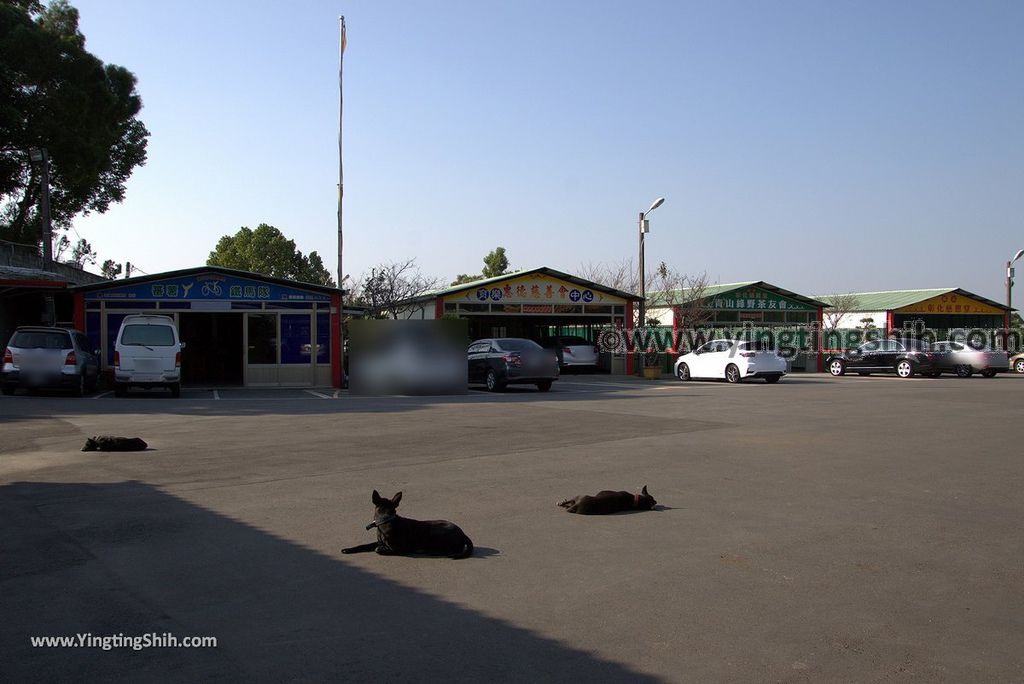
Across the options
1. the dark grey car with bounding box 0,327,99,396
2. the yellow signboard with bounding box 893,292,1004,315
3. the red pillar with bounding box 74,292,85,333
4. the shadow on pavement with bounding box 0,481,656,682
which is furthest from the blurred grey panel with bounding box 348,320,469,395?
the yellow signboard with bounding box 893,292,1004,315

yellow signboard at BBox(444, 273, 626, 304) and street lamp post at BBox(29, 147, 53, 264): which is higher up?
street lamp post at BBox(29, 147, 53, 264)

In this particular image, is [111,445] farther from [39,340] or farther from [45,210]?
[45,210]

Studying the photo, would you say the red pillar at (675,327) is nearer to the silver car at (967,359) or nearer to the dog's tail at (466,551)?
the silver car at (967,359)

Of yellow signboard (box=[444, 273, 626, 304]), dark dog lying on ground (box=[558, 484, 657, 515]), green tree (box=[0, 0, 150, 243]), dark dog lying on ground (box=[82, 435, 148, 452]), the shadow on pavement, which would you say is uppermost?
green tree (box=[0, 0, 150, 243])

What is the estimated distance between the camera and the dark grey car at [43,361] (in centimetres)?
1942

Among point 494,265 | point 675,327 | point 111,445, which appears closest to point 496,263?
point 494,265

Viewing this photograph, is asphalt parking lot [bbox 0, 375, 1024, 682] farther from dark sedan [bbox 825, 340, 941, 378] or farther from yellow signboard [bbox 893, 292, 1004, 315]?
yellow signboard [bbox 893, 292, 1004, 315]

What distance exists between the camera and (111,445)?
1080 centimetres

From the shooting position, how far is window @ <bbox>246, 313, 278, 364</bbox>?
2541cm

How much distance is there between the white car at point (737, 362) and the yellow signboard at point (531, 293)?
18.2ft

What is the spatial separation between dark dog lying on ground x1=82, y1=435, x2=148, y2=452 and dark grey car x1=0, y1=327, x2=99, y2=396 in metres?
10.0

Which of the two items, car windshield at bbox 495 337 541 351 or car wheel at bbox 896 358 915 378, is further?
car wheel at bbox 896 358 915 378

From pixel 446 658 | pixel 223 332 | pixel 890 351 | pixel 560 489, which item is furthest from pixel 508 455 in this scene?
pixel 890 351

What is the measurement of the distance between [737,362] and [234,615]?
80.7ft
